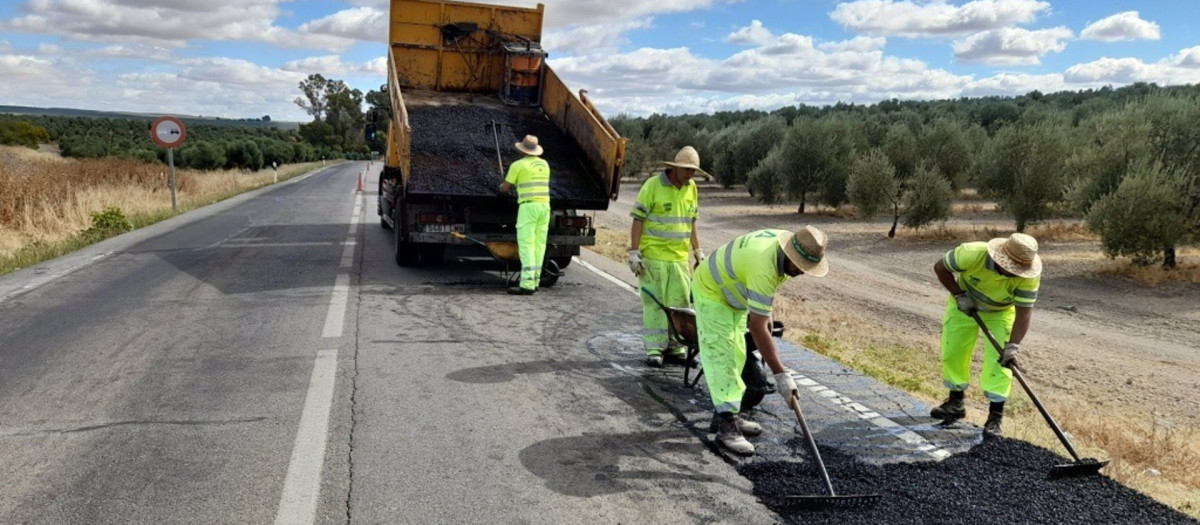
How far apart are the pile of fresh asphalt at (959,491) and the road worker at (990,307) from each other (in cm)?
62

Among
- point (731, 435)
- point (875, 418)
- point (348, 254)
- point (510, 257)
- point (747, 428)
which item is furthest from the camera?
point (348, 254)

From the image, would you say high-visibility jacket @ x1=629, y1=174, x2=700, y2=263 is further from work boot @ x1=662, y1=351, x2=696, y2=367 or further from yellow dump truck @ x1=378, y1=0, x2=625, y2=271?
yellow dump truck @ x1=378, y1=0, x2=625, y2=271

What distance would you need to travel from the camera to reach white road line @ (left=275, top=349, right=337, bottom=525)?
3.60 metres

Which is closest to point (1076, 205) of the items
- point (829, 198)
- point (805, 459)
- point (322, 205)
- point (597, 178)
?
point (829, 198)

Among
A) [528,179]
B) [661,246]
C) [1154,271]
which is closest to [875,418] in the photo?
[661,246]

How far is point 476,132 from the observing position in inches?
432

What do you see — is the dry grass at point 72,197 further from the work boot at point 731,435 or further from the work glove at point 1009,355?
the work glove at point 1009,355

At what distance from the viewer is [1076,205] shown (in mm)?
17547

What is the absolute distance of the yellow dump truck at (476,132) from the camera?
9609 millimetres

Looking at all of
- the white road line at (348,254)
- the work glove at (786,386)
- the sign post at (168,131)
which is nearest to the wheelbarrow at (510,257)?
the white road line at (348,254)

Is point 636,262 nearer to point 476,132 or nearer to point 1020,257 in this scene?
point 1020,257

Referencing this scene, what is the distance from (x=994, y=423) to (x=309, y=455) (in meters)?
4.02

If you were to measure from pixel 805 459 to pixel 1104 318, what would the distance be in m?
10.0

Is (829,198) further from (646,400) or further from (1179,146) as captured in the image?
(646,400)
